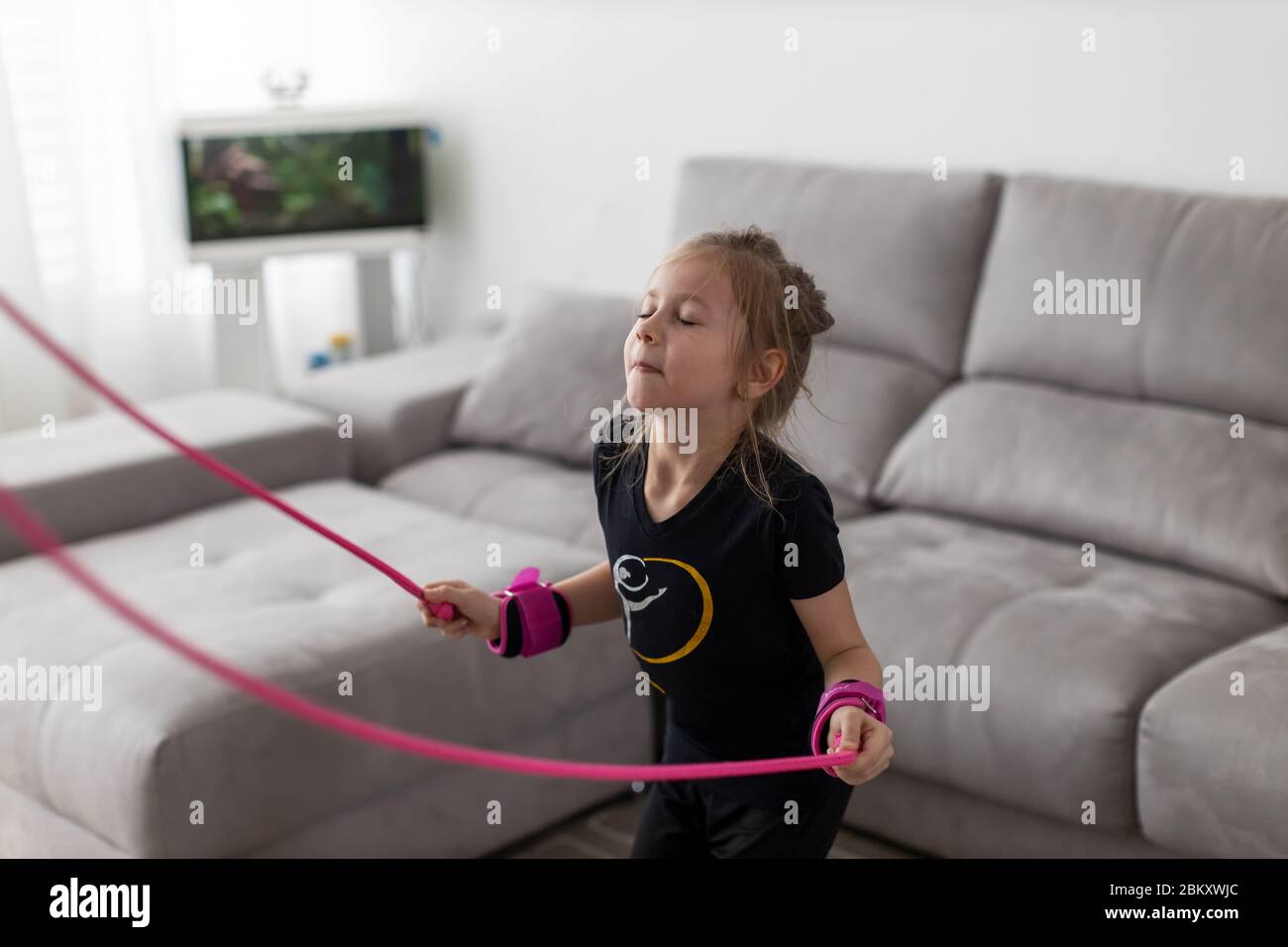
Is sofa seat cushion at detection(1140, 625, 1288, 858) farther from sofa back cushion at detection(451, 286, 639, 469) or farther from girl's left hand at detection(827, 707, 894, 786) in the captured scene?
sofa back cushion at detection(451, 286, 639, 469)

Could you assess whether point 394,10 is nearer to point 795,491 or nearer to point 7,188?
point 7,188

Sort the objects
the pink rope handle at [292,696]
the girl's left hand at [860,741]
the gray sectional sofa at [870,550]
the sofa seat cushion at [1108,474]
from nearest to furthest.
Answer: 1. the pink rope handle at [292,696]
2. the girl's left hand at [860,741]
3. the gray sectional sofa at [870,550]
4. the sofa seat cushion at [1108,474]

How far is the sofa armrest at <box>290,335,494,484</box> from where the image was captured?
3127mm

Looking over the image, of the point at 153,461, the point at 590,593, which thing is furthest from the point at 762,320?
the point at 153,461

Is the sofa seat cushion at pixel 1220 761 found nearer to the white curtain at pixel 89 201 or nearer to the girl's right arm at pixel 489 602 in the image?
the girl's right arm at pixel 489 602

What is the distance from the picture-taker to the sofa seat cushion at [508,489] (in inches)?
108

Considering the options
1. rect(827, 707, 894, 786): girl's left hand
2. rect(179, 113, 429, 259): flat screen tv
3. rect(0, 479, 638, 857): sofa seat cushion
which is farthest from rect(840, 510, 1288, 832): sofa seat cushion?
rect(179, 113, 429, 259): flat screen tv

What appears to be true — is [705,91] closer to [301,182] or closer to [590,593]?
[301,182]

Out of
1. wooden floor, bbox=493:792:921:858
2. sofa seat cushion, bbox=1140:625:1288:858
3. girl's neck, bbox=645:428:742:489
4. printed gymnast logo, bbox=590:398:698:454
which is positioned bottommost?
wooden floor, bbox=493:792:921:858

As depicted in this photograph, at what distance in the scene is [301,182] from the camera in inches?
148

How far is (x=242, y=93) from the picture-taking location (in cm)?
430
